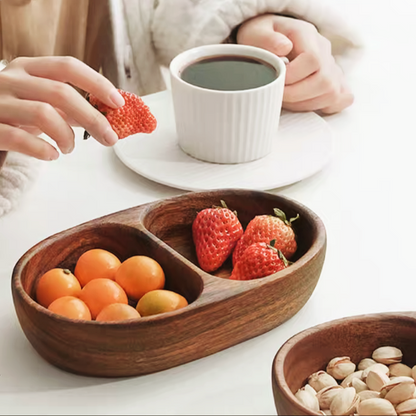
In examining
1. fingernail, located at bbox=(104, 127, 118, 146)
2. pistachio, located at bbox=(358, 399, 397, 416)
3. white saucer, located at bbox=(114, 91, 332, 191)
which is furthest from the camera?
white saucer, located at bbox=(114, 91, 332, 191)

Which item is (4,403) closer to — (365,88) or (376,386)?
(376,386)

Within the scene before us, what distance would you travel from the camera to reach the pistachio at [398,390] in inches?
24.6

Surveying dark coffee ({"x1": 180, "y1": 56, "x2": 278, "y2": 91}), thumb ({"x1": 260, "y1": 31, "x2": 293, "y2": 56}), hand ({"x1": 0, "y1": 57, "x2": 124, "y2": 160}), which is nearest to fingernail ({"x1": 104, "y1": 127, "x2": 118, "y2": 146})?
hand ({"x1": 0, "y1": 57, "x2": 124, "y2": 160})

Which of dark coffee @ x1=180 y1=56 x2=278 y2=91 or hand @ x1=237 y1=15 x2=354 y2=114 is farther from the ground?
dark coffee @ x1=180 y1=56 x2=278 y2=91

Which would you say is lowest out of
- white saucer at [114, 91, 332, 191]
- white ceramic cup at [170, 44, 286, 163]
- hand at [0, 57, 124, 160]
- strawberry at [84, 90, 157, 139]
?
white saucer at [114, 91, 332, 191]

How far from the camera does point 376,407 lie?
1.97 feet

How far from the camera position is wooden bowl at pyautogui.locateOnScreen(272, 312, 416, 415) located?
2.11ft

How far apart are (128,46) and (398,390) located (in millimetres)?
1031

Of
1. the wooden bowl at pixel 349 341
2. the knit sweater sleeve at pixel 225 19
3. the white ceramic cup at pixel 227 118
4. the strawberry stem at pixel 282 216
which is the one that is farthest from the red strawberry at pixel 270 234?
the knit sweater sleeve at pixel 225 19

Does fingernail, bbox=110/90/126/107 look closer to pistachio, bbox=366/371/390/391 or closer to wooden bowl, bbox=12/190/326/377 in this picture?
wooden bowl, bbox=12/190/326/377

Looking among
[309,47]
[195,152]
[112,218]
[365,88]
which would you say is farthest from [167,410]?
[365,88]

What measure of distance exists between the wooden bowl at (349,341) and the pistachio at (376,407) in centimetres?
7

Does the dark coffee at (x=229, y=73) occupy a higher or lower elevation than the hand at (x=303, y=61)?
higher

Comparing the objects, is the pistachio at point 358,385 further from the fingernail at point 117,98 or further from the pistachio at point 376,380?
the fingernail at point 117,98
